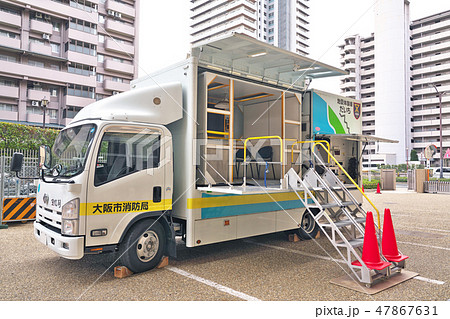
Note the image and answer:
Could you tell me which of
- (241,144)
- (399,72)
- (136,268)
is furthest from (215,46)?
(399,72)

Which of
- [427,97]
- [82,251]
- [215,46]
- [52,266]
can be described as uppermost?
[427,97]

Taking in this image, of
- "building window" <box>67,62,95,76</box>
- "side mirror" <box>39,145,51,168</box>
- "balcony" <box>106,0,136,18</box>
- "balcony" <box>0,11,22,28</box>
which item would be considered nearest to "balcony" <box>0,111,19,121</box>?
"building window" <box>67,62,95,76</box>

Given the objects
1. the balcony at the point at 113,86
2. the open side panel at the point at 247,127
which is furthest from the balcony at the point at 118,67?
the open side panel at the point at 247,127

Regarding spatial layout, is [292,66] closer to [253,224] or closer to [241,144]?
[241,144]

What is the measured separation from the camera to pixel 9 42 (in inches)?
1238

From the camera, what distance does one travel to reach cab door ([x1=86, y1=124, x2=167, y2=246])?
15.6 feet

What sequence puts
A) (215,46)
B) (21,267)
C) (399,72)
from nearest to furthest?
(21,267), (215,46), (399,72)

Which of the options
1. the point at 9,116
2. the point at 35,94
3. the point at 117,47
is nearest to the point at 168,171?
the point at 9,116

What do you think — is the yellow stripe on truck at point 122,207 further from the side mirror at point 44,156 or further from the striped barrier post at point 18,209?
the striped barrier post at point 18,209

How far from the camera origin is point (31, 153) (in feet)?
33.5

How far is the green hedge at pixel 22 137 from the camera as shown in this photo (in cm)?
1560

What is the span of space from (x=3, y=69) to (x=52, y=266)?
107 feet

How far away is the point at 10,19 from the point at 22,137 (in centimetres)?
2292

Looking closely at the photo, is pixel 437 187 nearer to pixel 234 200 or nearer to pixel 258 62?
pixel 258 62
